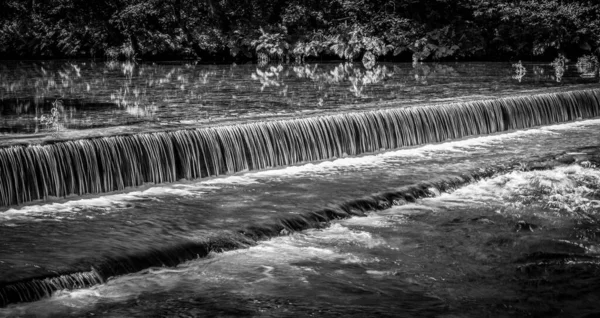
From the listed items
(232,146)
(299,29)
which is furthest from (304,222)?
(299,29)

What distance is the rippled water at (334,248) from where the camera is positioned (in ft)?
20.1

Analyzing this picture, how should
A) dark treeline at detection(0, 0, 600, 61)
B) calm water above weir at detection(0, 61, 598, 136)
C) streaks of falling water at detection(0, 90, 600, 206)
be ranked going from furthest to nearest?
dark treeline at detection(0, 0, 600, 61) < calm water above weir at detection(0, 61, 598, 136) < streaks of falling water at detection(0, 90, 600, 206)

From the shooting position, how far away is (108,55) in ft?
120

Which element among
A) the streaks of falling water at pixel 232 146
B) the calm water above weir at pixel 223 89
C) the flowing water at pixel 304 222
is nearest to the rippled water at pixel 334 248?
the flowing water at pixel 304 222

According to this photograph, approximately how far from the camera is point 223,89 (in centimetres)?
1906

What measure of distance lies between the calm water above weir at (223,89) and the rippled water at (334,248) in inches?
105

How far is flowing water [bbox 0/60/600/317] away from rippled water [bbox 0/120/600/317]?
0.08 ft

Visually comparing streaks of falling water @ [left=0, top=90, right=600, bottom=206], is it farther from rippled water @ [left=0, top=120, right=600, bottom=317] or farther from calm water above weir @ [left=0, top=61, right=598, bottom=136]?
calm water above weir @ [left=0, top=61, right=598, bottom=136]

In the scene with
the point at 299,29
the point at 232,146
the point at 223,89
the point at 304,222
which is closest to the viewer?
the point at 304,222

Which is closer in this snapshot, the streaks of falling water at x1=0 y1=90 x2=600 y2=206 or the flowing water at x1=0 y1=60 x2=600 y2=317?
the flowing water at x1=0 y1=60 x2=600 y2=317

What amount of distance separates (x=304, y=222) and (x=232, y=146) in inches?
128

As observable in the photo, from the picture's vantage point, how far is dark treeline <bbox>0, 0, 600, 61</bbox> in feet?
106

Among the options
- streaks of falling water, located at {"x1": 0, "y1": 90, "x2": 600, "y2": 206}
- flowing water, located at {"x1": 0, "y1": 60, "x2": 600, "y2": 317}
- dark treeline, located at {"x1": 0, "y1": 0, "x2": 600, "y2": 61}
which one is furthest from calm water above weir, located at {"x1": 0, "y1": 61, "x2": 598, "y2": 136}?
dark treeline, located at {"x1": 0, "y1": 0, "x2": 600, "y2": 61}

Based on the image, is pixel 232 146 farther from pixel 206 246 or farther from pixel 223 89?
pixel 223 89
